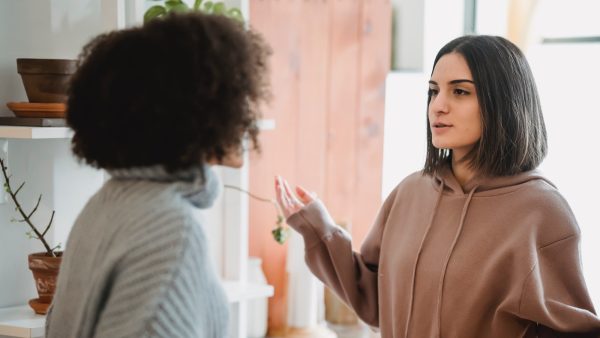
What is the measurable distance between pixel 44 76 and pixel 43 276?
0.46 m

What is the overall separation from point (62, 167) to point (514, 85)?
113 centimetres

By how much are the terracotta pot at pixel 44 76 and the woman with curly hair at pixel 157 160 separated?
0.84 metres

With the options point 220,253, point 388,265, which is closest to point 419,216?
point 388,265

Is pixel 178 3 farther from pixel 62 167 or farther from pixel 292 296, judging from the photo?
pixel 292 296

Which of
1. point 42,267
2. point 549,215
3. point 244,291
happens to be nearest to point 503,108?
point 549,215

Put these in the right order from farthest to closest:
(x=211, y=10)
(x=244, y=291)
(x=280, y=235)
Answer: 1. (x=280, y=235)
2. (x=244, y=291)
3. (x=211, y=10)

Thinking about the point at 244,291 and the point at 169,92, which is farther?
the point at 244,291

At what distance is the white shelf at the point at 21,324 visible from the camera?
184cm

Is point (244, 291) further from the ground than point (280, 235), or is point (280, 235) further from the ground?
point (280, 235)

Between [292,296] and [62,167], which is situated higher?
[62,167]

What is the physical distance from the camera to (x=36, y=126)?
184 centimetres

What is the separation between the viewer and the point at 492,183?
5.83 feet

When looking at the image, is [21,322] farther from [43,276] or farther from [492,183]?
[492,183]

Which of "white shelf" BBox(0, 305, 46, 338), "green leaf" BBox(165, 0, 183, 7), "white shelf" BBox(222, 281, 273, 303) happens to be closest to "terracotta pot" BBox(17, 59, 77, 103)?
"green leaf" BBox(165, 0, 183, 7)
